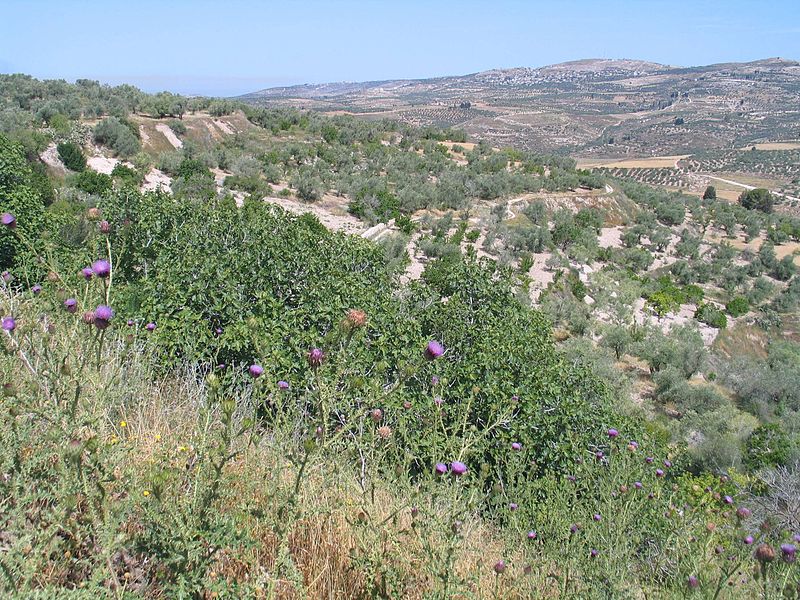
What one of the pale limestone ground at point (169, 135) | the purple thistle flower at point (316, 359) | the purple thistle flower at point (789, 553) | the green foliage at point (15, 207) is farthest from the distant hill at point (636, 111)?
the purple thistle flower at point (316, 359)

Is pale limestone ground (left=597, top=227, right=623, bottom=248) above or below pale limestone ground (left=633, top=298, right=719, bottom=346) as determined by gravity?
above

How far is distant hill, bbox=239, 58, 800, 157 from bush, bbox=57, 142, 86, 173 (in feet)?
204

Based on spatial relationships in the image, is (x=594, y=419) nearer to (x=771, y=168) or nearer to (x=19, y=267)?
(x=19, y=267)

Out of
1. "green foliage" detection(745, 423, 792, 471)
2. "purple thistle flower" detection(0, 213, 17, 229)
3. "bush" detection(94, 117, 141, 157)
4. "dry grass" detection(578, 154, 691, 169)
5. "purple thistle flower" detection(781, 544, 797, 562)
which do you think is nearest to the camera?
"purple thistle flower" detection(781, 544, 797, 562)

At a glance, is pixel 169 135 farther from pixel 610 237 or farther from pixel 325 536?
pixel 325 536

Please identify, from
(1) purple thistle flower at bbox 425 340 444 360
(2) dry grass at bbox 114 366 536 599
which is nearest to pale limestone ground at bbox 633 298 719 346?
(2) dry grass at bbox 114 366 536 599

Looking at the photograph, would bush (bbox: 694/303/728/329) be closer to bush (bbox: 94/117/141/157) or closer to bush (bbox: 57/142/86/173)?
bush (bbox: 57/142/86/173)

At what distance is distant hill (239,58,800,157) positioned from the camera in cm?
7925

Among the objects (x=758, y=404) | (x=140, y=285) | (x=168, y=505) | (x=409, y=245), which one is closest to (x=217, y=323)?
(x=140, y=285)

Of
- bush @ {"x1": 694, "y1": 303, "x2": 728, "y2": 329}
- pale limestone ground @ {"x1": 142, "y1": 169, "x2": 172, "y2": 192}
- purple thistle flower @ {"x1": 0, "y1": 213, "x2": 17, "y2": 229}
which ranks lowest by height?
bush @ {"x1": 694, "y1": 303, "x2": 728, "y2": 329}

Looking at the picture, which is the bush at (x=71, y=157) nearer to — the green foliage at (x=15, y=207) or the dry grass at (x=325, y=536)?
the green foliage at (x=15, y=207)

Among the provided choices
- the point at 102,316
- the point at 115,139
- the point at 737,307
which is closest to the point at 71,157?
the point at 115,139

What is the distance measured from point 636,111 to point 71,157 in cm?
11266

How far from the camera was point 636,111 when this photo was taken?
10844 cm
